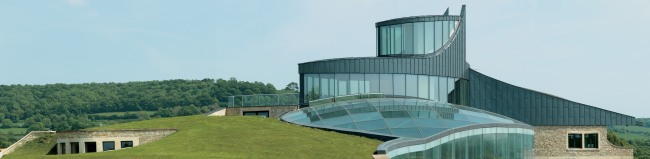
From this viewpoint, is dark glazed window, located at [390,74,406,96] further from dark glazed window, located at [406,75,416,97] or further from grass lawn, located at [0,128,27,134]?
grass lawn, located at [0,128,27,134]

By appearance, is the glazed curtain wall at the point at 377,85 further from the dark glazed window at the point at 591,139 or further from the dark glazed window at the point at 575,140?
the dark glazed window at the point at 591,139

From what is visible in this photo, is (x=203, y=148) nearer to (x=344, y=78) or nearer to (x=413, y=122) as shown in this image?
(x=413, y=122)

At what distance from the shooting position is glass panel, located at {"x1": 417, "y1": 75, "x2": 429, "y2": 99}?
68.1 metres

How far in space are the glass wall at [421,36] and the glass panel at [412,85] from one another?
13.8 ft

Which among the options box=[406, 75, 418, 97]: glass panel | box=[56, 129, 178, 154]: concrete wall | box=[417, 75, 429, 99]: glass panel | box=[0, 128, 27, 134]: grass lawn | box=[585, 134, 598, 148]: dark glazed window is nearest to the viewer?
box=[56, 129, 178, 154]: concrete wall

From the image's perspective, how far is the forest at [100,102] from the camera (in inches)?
6624

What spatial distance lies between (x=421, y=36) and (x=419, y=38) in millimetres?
217

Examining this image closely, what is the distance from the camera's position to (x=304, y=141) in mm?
45844

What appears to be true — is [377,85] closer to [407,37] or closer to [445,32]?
[407,37]

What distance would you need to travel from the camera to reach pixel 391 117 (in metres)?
53.6

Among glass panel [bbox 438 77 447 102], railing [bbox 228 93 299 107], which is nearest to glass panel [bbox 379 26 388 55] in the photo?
glass panel [bbox 438 77 447 102]

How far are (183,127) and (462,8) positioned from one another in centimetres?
2937

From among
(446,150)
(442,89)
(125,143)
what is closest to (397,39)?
(442,89)

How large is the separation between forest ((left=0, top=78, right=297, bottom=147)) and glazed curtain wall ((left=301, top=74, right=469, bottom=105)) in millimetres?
91474
